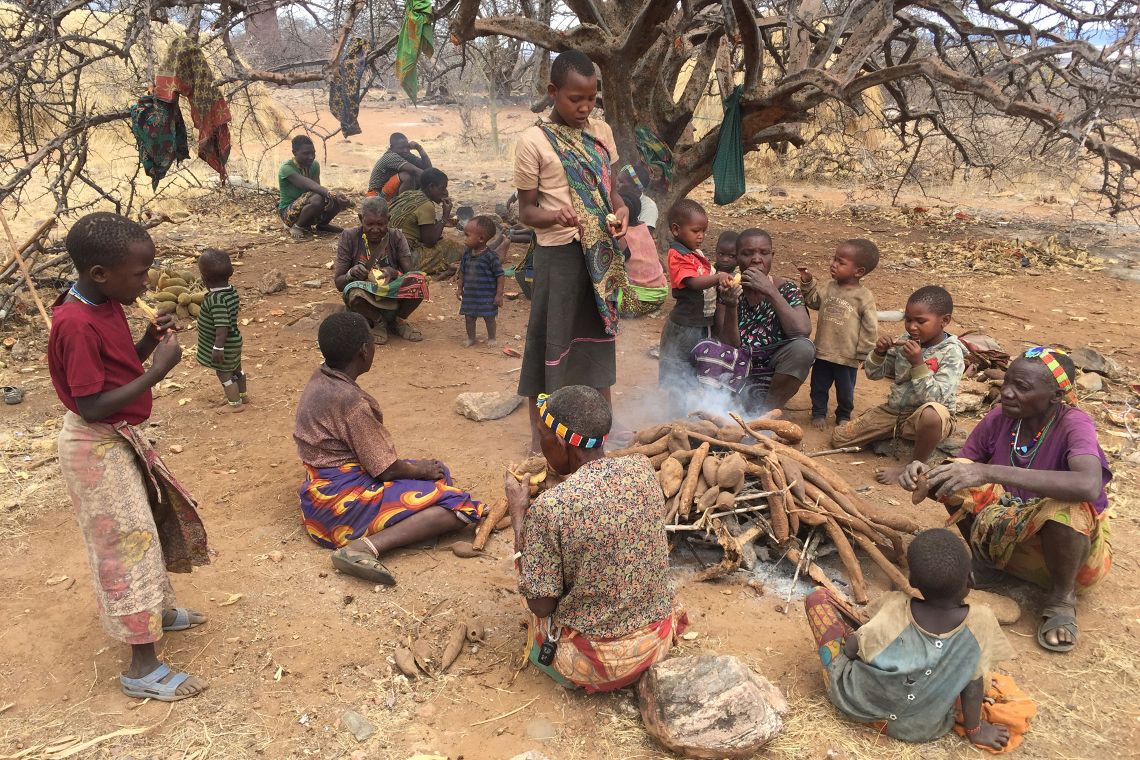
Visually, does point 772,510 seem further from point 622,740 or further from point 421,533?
point 421,533

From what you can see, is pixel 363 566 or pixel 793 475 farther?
pixel 793 475

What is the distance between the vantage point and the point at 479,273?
248 inches

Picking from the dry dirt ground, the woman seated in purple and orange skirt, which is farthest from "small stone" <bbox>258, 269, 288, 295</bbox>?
the woman seated in purple and orange skirt

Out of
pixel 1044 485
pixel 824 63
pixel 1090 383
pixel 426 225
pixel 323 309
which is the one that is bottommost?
pixel 1090 383

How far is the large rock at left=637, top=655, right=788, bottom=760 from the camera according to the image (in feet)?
8.23

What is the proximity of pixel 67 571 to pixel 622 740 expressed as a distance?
8.70ft

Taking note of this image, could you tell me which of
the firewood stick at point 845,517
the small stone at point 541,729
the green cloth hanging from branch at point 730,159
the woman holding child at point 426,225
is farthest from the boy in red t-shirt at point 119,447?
the green cloth hanging from branch at point 730,159

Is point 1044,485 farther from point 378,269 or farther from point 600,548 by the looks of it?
point 378,269

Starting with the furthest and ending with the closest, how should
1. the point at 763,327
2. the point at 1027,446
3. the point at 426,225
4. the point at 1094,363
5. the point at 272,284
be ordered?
the point at 426,225, the point at 272,284, the point at 1094,363, the point at 763,327, the point at 1027,446

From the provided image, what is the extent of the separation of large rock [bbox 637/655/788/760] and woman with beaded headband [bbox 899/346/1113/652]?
1098 mm

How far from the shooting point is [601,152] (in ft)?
13.0

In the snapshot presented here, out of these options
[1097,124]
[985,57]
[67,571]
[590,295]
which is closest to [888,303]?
[1097,124]

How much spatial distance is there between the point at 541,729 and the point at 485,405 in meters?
2.74

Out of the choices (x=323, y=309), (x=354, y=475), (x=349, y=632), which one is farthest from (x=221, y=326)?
(x=349, y=632)
